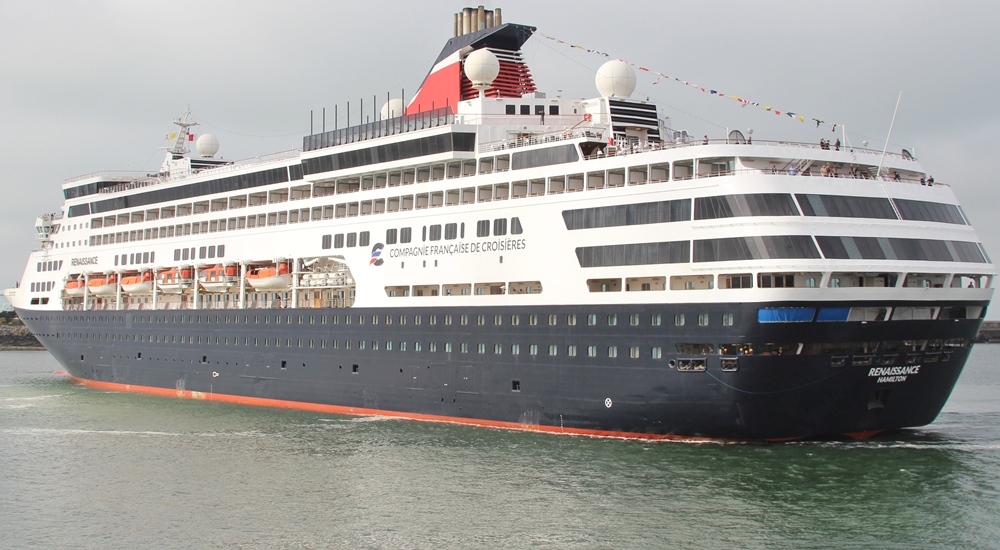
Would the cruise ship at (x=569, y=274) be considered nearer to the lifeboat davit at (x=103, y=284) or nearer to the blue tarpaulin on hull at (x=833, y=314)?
the blue tarpaulin on hull at (x=833, y=314)

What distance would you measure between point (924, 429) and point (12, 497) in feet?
95.2

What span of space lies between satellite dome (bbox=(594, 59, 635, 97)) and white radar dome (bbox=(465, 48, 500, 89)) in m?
4.42

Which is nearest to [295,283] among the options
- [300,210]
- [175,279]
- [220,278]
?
[300,210]

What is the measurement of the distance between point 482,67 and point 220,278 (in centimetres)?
1721

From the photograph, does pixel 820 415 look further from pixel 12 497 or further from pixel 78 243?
pixel 78 243

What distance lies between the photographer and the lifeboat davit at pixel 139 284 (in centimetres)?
5066

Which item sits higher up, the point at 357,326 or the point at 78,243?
the point at 78,243

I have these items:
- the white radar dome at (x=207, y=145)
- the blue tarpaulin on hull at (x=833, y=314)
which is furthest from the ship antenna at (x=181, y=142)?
the blue tarpaulin on hull at (x=833, y=314)

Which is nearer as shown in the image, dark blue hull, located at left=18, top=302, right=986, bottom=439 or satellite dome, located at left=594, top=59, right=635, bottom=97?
dark blue hull, located at left=18, top=302, right=986, bottom=439

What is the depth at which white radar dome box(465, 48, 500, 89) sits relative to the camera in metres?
38.1

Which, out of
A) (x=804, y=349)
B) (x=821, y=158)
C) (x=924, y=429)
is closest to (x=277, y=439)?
(x=804, y=349)

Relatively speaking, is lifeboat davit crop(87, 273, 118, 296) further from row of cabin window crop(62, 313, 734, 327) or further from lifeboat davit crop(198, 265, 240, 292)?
lifeboat davit crop(198, 265, 240, 292)

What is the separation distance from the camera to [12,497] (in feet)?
84.7

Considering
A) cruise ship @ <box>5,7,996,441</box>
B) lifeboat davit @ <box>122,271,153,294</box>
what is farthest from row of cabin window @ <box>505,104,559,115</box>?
lifeboat davit @ <box>122,271,153,294</box>
